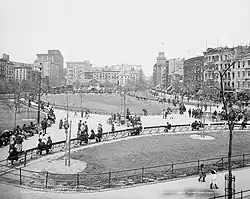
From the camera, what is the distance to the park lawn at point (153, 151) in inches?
446

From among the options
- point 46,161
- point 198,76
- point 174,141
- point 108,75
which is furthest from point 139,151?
point 108,75

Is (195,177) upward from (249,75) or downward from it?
downward

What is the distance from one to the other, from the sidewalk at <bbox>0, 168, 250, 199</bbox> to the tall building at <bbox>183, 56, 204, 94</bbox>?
22.2m

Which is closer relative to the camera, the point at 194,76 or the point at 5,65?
the point at 5,65

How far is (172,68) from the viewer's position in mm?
98750

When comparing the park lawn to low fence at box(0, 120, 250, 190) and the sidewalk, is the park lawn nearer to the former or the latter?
low fence at box(0, 120, 250, 190)

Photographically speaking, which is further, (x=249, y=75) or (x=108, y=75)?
(x=108, y=75)

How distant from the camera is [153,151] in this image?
13.4m

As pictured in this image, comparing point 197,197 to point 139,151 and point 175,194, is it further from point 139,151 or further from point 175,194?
point 139,151

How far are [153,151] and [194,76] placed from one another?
42959mm

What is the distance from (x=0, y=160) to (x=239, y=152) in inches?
407

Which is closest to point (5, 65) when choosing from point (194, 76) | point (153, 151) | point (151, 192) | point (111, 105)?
point (153, 151)

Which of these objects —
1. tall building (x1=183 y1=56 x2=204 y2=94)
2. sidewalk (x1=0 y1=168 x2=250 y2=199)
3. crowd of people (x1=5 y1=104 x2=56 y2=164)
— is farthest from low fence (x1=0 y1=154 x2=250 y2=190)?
tall building (x1=183 y1=56 x2=204 y2=94)

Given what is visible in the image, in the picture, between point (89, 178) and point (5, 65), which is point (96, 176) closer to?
point (89, 178)
